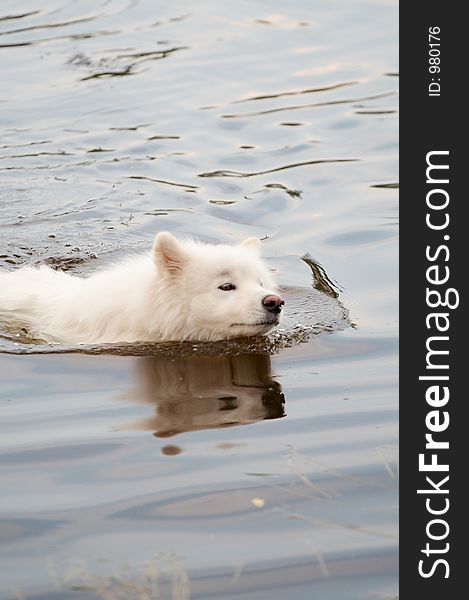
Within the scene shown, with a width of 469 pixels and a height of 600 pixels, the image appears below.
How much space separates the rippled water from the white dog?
19 cm

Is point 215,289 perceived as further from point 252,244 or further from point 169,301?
point 252,244

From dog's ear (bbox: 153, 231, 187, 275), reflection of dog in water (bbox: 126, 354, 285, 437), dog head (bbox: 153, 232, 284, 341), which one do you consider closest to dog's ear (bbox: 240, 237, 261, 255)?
dog head (bbox: 153, 232, 284, 341)

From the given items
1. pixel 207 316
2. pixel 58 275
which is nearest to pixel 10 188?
pixel 58 275

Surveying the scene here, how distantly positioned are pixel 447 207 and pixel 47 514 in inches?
161

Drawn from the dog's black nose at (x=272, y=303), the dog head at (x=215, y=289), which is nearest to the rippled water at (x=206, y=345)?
the dog head at (x=215, y=289)

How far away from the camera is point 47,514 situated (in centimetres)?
497

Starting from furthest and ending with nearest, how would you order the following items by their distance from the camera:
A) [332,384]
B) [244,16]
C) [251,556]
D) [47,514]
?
[244,16] → [332,384] → [47,514] → [251,556]

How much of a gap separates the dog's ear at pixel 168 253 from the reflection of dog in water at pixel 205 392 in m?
0.62

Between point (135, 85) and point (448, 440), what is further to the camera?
point (135, 85)

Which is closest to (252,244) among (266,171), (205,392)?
(205,392)

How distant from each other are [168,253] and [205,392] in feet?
3.66

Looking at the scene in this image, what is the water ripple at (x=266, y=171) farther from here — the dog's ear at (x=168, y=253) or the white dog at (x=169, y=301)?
the dog's ear at (x=168, y=253)

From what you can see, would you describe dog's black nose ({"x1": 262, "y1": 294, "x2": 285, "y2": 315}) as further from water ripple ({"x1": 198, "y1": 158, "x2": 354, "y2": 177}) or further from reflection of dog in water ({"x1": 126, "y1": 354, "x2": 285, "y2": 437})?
water ripple ({"x1": 198, "y1": 158, "x2": 354, "y2": 177})

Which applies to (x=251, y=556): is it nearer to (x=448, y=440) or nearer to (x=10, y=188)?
(x=448, y=440)
